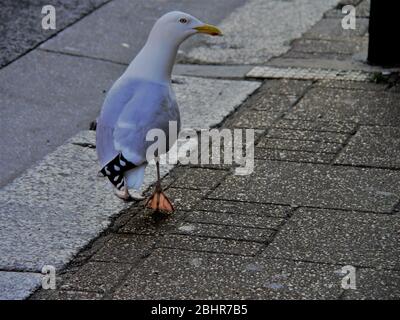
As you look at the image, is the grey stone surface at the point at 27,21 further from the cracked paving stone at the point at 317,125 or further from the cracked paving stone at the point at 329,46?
the cracked paving stone at the point at 317,125

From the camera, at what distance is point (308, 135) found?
19.3ft

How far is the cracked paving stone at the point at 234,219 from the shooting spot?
484 cm

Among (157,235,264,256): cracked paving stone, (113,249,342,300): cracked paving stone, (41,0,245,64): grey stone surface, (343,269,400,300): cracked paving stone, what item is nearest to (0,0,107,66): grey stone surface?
(41,0,245,64): grey stone surface

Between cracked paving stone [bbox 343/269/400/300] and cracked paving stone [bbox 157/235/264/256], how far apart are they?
52 centimetres

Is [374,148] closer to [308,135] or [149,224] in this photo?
[308,135]

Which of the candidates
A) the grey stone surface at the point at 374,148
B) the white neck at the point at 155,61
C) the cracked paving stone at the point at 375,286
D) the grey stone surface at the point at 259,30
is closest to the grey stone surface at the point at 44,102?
the grey stone surface at the point at 259,30

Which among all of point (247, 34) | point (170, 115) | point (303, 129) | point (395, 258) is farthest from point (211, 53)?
point (395, 258)

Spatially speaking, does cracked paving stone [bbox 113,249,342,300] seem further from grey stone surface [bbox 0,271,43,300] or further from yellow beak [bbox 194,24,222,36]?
yellow beak [bbox 194,24,222,36]

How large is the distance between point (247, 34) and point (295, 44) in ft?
1.37

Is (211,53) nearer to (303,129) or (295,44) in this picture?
(295,44)

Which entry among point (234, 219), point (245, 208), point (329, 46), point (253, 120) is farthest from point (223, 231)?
point (329, 46)

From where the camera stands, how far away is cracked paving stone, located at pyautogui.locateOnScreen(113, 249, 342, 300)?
4227 millimetres

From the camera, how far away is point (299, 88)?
21.8 ft

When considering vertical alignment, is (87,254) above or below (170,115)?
below
